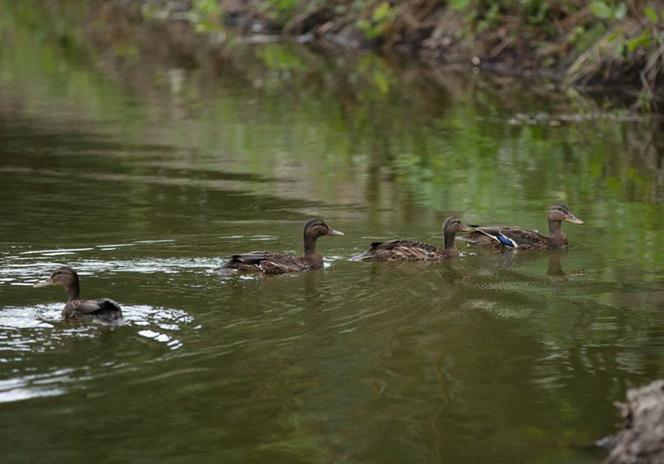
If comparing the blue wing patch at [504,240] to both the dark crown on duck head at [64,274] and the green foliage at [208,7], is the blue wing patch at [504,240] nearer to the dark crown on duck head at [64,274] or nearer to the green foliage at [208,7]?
the dark crown on duck head at [64,274]

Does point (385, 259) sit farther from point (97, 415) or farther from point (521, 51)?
point (521, 51)

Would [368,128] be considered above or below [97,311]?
above

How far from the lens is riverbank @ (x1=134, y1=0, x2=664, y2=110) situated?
78.8ft

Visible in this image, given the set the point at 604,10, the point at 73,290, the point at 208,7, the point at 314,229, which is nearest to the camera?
the point at 73,290

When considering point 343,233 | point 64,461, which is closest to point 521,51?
point 343,233

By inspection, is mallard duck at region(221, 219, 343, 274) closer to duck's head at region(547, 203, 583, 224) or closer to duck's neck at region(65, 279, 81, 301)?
duck's neck at region(65, 279, 81, 301)

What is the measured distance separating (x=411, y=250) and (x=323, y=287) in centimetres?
130

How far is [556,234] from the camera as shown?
13883 mm

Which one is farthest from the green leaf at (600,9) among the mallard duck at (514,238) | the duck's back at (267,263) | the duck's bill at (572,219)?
the duck's back at (267,263)

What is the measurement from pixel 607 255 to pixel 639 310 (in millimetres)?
2079

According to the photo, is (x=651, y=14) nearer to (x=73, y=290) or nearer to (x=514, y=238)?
(x=514, y=238)

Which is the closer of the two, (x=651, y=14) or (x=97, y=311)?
(x=97, y=311)

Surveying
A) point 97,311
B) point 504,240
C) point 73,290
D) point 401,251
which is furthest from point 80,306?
point 504,240

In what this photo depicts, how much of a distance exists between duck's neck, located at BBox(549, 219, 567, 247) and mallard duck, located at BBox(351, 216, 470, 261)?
3.28 feet
